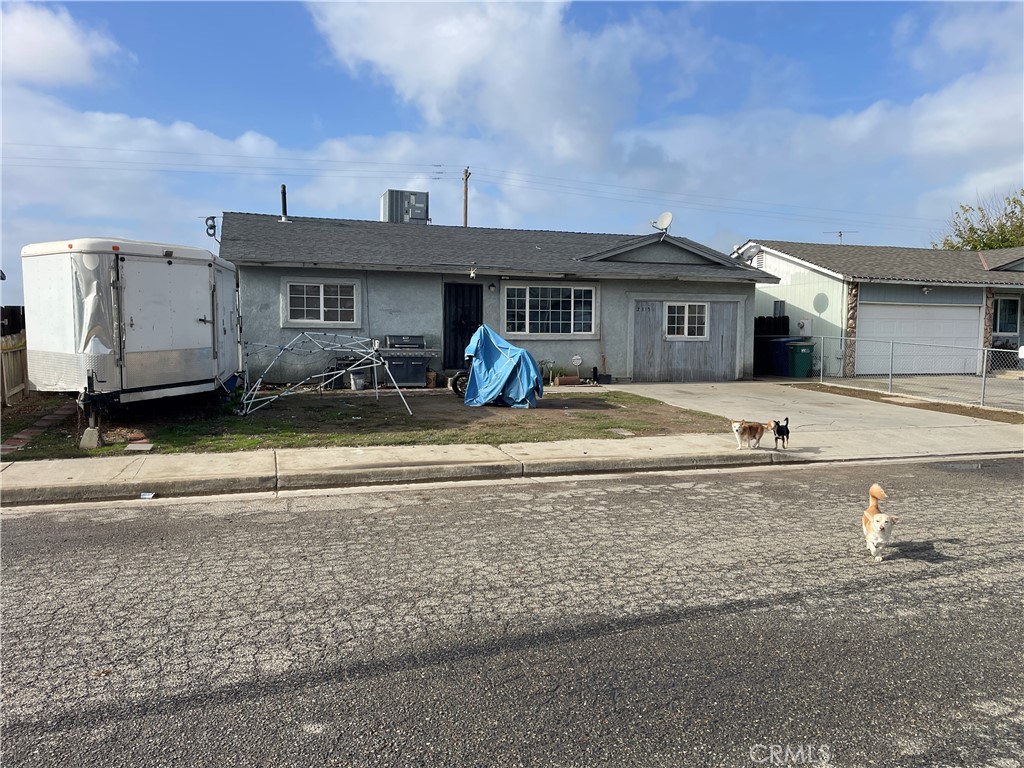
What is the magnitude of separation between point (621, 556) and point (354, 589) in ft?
6.40

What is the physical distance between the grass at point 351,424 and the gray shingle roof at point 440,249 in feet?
12.0

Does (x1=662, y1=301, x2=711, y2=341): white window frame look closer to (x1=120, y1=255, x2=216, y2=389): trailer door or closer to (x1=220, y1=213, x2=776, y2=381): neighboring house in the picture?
(x1=220, y1=213, x2=776, y2=381): neighboring house

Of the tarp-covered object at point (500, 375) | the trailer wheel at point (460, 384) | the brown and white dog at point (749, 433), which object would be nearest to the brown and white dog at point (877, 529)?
the brown and white dog at point (749, 433)

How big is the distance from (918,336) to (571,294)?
11954mm

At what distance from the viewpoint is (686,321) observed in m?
19.4

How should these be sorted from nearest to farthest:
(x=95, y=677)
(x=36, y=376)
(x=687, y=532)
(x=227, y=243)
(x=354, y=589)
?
1. (x=95, y=677)
2. (x=354, y=589)
3. (x=687, y=532)
4. (x=36, y=376)
5. (x=227, y=243)

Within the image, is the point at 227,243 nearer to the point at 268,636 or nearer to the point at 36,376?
the point at 36,376

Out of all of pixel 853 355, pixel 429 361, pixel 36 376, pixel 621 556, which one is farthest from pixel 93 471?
pixel 853 355

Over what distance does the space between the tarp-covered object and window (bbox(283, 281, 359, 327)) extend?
14.0ft

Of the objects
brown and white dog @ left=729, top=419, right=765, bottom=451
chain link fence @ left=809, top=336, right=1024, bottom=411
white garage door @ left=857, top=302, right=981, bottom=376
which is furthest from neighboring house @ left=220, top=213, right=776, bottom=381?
brown and white dog @ left=729, top=419, right=765, bottom=451

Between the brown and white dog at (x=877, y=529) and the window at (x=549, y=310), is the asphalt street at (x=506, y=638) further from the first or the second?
the window at (x=549, y=310)

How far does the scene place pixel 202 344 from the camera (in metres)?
10.7

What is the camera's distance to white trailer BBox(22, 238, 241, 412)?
917cm

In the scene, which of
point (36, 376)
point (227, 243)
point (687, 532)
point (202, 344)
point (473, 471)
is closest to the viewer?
point (687, 532)
